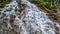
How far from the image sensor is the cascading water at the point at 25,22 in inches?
229

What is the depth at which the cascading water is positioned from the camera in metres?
5.83

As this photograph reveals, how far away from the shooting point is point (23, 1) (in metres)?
8.48

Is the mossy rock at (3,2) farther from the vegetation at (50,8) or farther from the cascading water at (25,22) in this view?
the vegetation at (50,8)

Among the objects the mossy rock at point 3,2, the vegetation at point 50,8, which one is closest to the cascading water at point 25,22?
the mossy rock at point 3,2

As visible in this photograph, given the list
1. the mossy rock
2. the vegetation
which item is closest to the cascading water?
the mossy rock

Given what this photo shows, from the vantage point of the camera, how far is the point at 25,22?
20.6 ft

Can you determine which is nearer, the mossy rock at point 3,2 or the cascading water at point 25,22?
the cascading water at point 25,22

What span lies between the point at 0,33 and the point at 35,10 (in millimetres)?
2503

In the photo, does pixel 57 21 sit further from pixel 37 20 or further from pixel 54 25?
pixel 37 20

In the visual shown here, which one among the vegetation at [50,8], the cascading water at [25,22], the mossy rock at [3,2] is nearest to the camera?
the cascading water at [25,22]

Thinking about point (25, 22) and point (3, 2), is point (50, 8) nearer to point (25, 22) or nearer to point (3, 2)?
point (3, 2)

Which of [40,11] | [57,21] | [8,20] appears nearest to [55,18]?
[57,21]

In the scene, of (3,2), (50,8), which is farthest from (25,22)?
(50,8)

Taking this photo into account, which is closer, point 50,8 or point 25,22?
point 25,22
